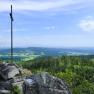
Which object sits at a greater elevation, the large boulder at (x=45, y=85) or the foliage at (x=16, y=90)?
the large boulder at (x=45, y=85)

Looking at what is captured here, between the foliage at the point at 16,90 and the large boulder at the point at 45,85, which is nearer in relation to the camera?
the large boulder at the point at 45,85

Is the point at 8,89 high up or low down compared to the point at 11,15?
down

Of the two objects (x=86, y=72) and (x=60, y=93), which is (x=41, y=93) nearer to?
(x=60, y=93)

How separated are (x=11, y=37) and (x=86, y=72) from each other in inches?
4679

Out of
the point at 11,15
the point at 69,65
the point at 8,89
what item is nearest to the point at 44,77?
the point at 8,89

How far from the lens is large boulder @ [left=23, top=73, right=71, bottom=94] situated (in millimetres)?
30562

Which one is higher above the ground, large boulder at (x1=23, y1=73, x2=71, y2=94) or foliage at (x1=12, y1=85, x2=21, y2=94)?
large boulder at (x1=23, y1=73, x2=71, y2=94)

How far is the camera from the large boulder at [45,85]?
30.6 metres

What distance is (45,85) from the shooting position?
30.6m

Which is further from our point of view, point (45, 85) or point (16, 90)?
point (16, 90)

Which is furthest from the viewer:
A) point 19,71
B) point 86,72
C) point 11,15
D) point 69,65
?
point 69,65

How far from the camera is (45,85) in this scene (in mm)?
30641

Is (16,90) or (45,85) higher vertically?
(45,85)

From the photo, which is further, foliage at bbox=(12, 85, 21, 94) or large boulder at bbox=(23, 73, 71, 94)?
foliage at bbox=(12, 85, 21, 94)
